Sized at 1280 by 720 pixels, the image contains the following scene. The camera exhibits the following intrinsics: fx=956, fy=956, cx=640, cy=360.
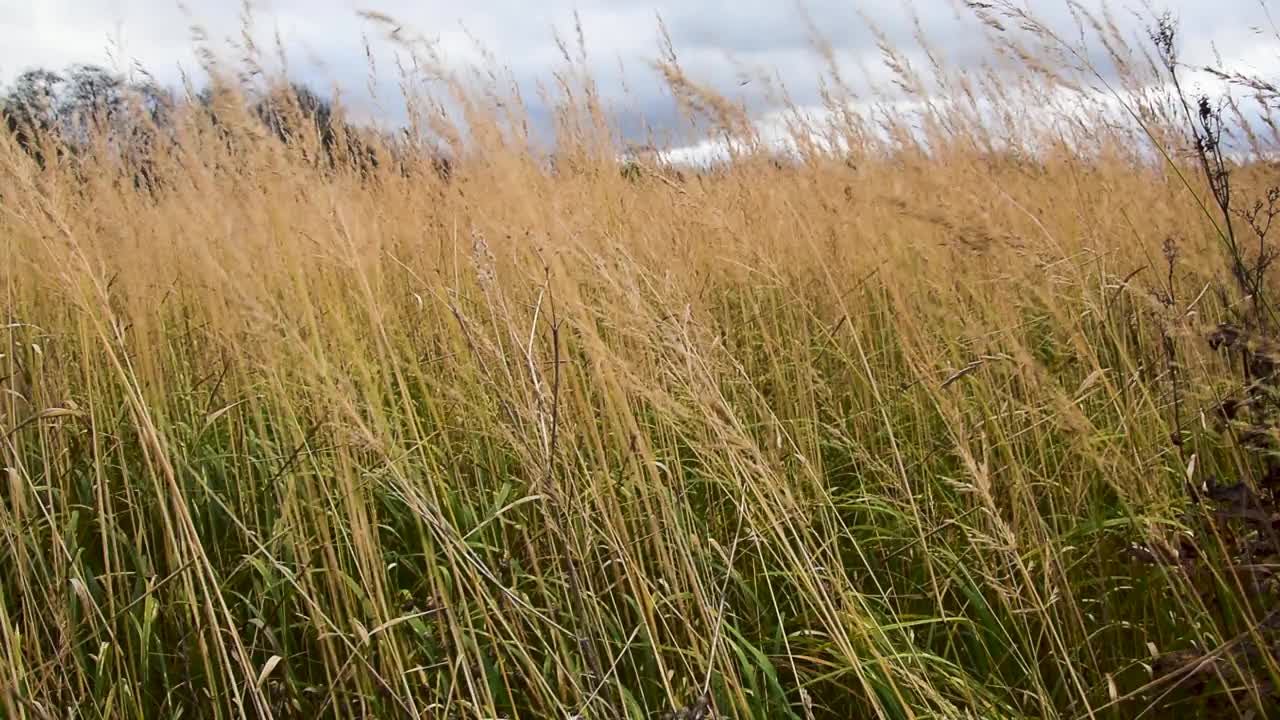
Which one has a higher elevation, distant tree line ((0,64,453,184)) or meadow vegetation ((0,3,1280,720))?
distant tree line ((0,64,453,184))

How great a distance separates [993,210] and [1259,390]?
1.31 metres

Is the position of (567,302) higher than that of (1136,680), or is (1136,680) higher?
(567,302)

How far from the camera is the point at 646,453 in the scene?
127cm

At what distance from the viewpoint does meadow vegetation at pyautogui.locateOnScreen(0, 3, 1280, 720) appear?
132cm

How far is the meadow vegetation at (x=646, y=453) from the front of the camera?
1.32 meters

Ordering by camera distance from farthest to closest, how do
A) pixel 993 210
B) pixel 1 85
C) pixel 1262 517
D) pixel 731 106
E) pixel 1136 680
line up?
pixel 1 85 < pixel 993 210 < pixel 731 106 < pixel 1136 680 < pixel 1262 517

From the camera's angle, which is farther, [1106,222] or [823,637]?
[1106,222]

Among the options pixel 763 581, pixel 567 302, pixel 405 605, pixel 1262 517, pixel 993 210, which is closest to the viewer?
pixel 1262 517

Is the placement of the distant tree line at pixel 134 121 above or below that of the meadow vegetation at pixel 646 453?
above

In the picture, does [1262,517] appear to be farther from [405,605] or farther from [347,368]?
[347,368]

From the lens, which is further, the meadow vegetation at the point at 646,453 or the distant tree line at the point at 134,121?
the distant tree line at the point at 134,121

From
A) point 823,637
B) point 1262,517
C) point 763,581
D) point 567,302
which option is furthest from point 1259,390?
point 567,302

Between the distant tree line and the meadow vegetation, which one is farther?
the distant tree line

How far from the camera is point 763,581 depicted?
6.13ft
